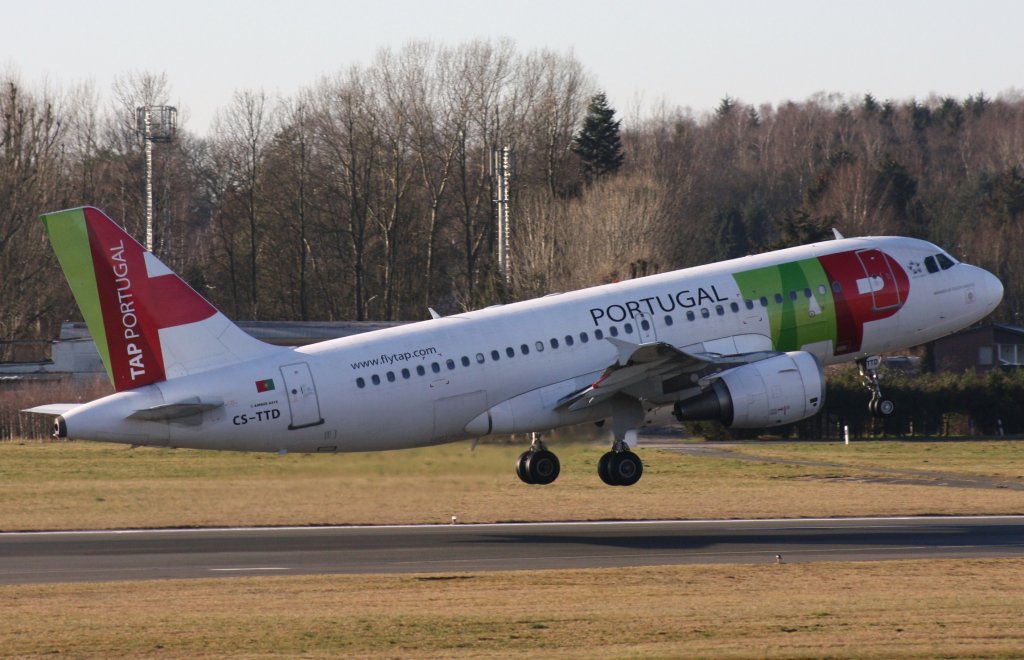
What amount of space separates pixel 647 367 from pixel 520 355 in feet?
11.1

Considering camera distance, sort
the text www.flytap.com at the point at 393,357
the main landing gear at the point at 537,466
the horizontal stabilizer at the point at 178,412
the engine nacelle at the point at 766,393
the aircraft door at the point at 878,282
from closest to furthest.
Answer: the horizontal stabilizer at the point at 178,412, the text www.flytap.com at the point at 393,357, the engine nacelle at the point at 766,393, the main landing gear at the point at 537,466, the aircraft door at the point at 878,282

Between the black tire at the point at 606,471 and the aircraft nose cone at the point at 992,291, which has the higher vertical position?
the aircraft nose cone at the point at 992,291

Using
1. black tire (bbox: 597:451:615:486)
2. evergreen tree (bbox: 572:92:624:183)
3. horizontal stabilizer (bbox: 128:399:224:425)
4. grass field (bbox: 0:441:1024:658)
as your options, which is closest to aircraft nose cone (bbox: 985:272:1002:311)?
grass field (bbox: 0:441:1024:658)

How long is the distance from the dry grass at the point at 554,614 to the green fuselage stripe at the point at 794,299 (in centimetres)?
936

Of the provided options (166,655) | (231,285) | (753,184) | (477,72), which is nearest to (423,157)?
(477,72)

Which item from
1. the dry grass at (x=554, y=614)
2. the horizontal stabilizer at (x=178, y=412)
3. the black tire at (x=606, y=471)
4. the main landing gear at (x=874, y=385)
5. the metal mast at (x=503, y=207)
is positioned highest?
the metal mast at (x=503, y=207)

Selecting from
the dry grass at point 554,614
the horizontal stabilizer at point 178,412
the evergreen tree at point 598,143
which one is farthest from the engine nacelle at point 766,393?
the evergreen tree at point 598,143

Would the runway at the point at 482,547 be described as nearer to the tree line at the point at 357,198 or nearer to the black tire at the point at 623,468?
the black tire at the point at 623,468

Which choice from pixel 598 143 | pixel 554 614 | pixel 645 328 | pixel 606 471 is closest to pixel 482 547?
pixel 606 471

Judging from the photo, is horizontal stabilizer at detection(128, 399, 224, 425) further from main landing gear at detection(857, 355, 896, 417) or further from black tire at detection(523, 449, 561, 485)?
main landing gear at detection(857, 355, 896, 417)

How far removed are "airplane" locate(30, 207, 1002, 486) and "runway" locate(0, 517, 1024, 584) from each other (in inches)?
103

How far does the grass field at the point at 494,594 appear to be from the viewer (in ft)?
85.8

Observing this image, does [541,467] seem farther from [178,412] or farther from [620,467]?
[178,412]

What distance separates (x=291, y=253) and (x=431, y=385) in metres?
88.9
